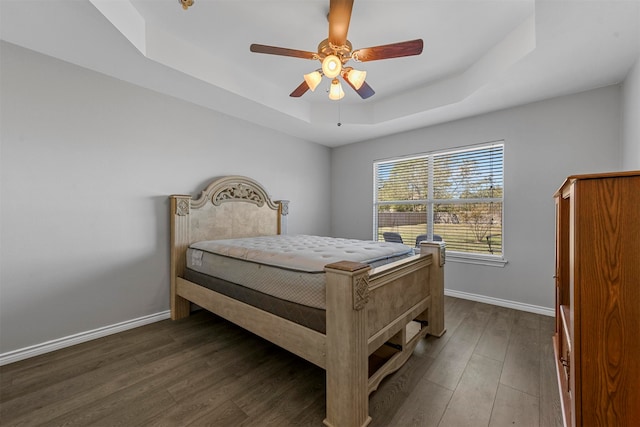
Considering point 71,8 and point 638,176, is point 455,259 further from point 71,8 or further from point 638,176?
point 71,8

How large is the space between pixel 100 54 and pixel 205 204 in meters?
1.58

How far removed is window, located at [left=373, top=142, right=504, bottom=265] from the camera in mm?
3242

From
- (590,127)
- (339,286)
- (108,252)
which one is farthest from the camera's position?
(590,127)

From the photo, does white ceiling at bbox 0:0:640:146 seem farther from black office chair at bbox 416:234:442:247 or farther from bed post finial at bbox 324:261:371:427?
bed post finial at bbox 324:261:371:427

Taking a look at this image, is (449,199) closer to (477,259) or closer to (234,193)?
(477,259)

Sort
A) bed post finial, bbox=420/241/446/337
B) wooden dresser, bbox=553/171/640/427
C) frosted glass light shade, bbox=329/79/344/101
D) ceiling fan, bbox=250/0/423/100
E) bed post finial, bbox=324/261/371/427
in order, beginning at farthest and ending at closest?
bed post finial, bbox=420/241/446/337
frosted glass light shade, bbox=329/79/344/101
ceiling fan, bbox=250/0/423/100
bed post finial, bbox=324/261/371/427
wooden dresser, bbox=553/171/640/427

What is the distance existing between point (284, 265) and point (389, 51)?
5.36ft

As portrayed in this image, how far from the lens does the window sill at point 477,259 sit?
3.13 metres

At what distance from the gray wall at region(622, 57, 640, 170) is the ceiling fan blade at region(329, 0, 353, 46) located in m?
2.36

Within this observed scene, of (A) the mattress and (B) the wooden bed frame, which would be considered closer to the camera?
(B) the wooden bed frame

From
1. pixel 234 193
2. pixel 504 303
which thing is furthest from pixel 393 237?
pixel 234 193

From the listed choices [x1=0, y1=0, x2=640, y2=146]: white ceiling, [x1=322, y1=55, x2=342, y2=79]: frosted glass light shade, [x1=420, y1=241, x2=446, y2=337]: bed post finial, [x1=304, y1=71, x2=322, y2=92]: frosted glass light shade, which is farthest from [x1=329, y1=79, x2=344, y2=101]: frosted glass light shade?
[x1=420, y1=241, x2=446, y2=337]: bed post finial

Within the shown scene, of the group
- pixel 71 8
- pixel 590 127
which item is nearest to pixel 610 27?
pixel 590 127

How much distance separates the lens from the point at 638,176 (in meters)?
0.89
